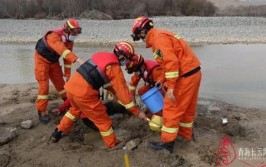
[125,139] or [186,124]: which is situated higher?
[186,124]

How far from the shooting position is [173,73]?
5.04 meters

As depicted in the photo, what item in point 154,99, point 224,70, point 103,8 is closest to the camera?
point 154,99

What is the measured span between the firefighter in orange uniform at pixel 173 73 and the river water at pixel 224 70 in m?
3.04

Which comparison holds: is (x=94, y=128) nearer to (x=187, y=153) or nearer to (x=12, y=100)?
(x=187, y=153)

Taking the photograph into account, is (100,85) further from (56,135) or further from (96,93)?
(56,135)

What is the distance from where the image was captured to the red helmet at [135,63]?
238 inches

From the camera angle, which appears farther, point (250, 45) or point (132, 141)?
point (250, 45)

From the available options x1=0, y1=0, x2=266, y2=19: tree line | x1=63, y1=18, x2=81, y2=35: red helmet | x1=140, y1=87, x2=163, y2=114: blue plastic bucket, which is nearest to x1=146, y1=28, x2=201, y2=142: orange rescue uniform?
x1=140, y1=87, x2=163, y2=114: blue plastic bucket

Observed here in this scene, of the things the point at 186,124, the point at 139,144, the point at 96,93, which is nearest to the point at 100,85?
the point at 96,93

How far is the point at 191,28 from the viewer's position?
78.3 ft

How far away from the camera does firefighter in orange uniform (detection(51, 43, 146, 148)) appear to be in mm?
5344

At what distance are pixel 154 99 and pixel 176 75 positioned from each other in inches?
28.0

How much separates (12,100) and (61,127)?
118 inches

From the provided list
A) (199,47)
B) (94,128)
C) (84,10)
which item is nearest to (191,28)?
(199,47)
